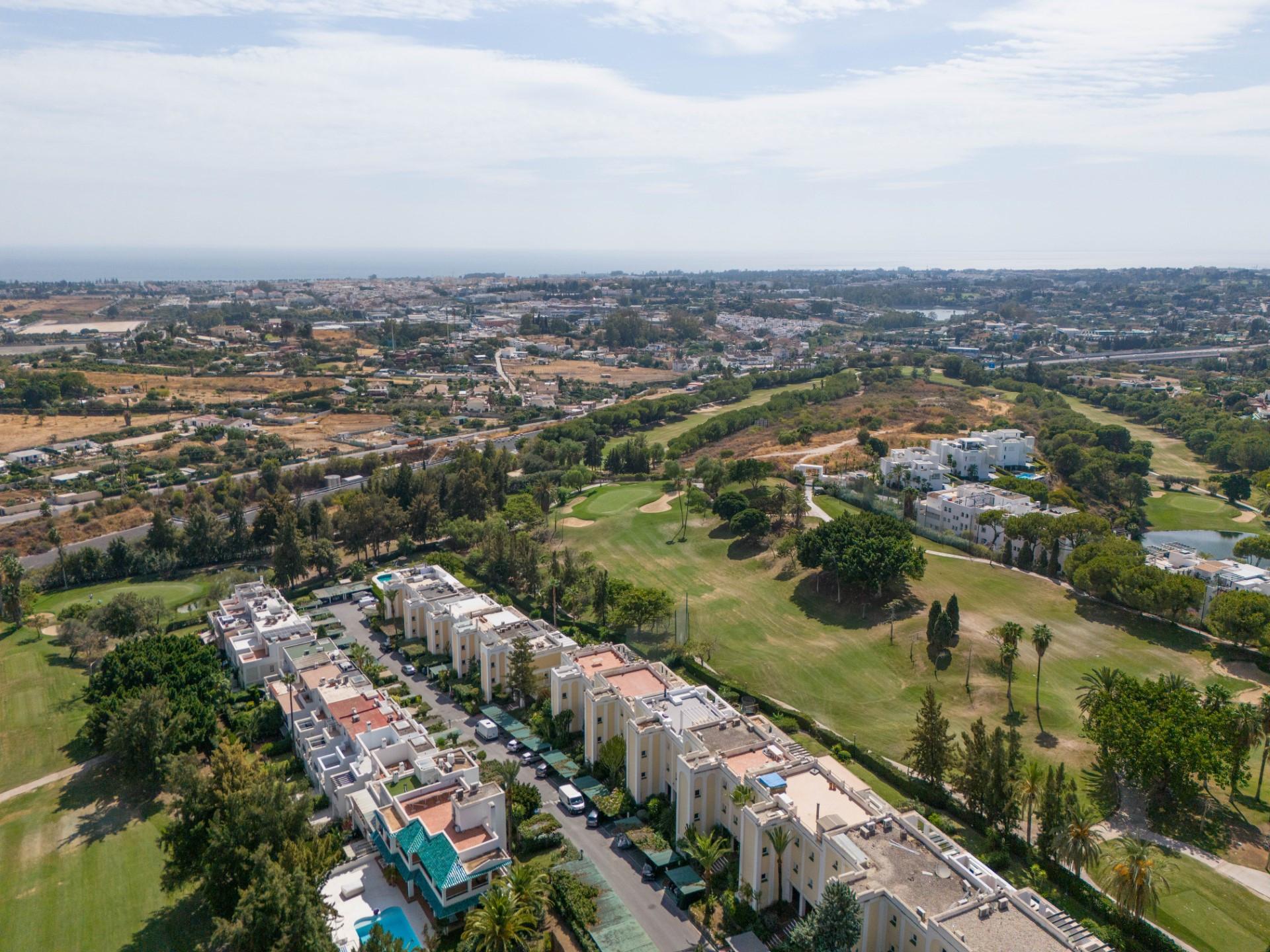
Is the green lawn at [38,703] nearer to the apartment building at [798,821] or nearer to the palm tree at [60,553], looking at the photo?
the palm tree at [60,553]

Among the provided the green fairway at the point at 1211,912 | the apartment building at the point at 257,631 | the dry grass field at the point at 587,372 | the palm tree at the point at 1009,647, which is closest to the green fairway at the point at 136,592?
the apartment building at the point at 257,631

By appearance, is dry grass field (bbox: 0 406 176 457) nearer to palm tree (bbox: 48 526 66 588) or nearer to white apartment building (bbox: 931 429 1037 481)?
palm tree (bbox: 48 526 66 588)

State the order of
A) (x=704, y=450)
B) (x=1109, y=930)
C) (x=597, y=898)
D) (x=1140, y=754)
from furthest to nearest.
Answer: (x=704, y=450) < (x=1140, y=754) < (x=597, y=898) < (x=1109, y=930)

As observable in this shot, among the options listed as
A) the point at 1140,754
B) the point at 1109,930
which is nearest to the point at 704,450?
the point at 1140,754

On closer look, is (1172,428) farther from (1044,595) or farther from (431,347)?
(431,347)

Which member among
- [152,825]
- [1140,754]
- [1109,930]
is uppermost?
[1140,754]

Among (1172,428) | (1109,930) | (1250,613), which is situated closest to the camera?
(1109,930)
